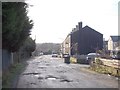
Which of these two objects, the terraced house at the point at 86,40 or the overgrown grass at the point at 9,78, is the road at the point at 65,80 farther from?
the terraced house at the point at 86,40

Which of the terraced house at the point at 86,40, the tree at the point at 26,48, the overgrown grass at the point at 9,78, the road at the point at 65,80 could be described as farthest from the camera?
the terraced house at the point at 86,40

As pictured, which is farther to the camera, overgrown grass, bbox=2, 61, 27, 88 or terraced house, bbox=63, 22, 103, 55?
terraced house, bbox=63, 22, 103, 55

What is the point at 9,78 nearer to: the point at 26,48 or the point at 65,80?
the point at 65,80

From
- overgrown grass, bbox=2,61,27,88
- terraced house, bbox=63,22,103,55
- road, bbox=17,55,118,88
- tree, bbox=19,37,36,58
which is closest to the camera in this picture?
overgrown grass, bbox=2,61,27,88

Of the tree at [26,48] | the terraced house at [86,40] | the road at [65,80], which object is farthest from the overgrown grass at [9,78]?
the terraced house at [86,40]

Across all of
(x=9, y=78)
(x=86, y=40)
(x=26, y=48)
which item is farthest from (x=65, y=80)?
(x=86, y=40)

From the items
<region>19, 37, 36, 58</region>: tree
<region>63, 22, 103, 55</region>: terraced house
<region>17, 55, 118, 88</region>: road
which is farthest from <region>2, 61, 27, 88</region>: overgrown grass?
<region>63, 22, 103, 55</region>: terraced house

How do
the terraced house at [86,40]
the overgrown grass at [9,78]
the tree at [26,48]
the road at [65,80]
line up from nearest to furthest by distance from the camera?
the overgrown grass at [9,78] < the road at [65,80] < the tree at [26,48] < the terraced house at [86,40]

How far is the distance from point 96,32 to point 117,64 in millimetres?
75460

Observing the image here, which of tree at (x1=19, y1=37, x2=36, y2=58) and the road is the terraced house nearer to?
tree at (x1=19, y1=37, x2=36, y2=58)

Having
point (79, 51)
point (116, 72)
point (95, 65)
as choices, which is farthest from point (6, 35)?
point (79, 51)

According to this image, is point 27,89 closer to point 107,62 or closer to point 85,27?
point 107,62

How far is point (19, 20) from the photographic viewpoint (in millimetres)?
22422

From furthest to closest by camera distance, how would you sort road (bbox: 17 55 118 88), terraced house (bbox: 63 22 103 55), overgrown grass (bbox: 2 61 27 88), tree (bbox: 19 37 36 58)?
1. terraced house (bbox: 63 22 103 55)
2. tree (bbox: 19 37 36 58)
3. road (bbox: 17 55 118 88)
4. overgrown grass (bbox: 2 61 27 88)
